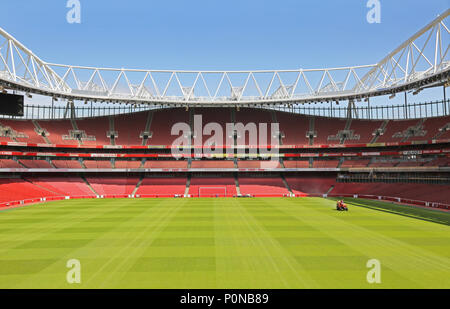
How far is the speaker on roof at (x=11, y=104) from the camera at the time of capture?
4881 cm

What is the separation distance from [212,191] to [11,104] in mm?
36960

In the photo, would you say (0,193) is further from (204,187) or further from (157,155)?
(204,187)

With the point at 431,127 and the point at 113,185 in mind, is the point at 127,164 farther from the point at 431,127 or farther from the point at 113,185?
the point at 431,127

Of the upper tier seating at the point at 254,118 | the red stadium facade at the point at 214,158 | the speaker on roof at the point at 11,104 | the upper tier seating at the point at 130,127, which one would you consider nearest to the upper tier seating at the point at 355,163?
the red stadium facade at the point at 214,158

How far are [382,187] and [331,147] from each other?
48.8 ft

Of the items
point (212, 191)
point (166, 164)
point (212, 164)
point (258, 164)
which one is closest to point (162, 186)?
point (166, 164)

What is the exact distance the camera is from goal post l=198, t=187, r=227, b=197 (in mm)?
54125

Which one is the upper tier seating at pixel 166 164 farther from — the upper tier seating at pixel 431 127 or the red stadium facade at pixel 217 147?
the upper tier seating at pixel 431 127

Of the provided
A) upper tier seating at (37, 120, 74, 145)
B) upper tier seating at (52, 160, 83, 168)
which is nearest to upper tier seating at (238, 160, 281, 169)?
upper tier seating at (52, 160, 83, 168)

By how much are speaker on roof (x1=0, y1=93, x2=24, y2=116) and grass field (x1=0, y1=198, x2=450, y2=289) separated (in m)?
28.1

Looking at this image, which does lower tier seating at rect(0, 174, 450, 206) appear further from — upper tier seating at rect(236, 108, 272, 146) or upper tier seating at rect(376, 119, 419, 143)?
upper tier seating at rect(376, 119, 419, 143)

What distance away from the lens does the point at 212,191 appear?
55219mm

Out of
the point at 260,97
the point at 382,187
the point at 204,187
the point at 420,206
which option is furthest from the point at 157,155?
the point at 420,206
